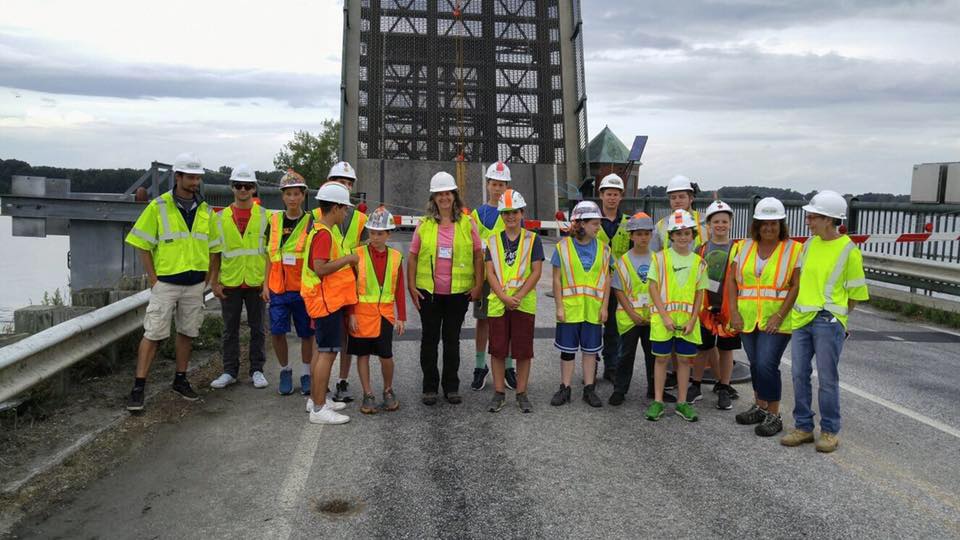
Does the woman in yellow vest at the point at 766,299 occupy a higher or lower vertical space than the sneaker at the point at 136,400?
higher

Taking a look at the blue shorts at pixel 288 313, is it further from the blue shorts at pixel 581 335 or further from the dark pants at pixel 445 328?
the blue shorts at pixel 581 335

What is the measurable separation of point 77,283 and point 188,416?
8.24m

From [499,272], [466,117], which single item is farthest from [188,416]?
[466,117]

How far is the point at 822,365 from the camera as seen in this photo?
5.19m

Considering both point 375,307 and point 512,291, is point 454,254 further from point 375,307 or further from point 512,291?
point 375,307

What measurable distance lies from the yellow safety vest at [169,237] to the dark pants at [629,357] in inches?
132

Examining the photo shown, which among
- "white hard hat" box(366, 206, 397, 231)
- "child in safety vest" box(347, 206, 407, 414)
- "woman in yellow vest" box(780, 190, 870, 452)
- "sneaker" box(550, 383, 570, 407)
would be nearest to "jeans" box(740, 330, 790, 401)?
"woman in yellow vest" box(780, 190, 870, 452)

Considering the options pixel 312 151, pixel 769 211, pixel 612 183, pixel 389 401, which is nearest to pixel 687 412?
pixel 769 211

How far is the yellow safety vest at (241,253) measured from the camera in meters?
6.76

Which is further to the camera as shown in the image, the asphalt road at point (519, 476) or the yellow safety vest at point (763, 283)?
the yellow safety vest at point (763, 283)

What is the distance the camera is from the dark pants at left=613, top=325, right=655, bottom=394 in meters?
6.28

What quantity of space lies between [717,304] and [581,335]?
1.05 meters

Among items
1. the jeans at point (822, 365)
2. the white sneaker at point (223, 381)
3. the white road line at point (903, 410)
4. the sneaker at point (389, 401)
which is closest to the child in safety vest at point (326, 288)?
the sneaker at point (389, 401)

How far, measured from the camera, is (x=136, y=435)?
5.38 m
